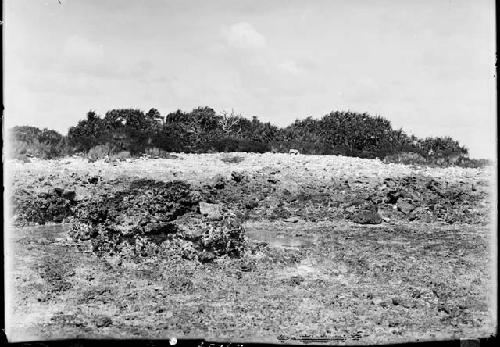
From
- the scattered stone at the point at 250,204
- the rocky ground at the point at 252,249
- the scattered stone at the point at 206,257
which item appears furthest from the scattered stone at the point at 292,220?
the scattered stone at the point at 206,257

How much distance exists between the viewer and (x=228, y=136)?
7645mm

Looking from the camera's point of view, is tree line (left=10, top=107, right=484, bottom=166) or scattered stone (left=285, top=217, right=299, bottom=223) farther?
scattered stone (left=285, top=217, right=299, bottom=223)

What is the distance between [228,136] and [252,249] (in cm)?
155

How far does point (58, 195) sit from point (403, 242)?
4458 millimetres

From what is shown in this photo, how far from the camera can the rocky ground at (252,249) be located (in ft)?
21.6

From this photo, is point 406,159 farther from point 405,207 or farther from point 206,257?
point 206,257

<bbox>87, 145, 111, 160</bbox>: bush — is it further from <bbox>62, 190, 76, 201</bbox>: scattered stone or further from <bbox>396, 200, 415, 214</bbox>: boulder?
<bbox>396, 200, 415, 214</bbox>: boulder

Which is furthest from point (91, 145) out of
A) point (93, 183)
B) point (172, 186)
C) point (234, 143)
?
point (234, 143)

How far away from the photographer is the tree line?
23.5 feet

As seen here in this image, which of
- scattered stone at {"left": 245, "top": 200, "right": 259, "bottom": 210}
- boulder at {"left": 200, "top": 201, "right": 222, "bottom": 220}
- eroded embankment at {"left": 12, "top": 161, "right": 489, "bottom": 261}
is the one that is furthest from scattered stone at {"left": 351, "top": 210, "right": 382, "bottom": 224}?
boulder at {"left": 200, "top": 201, "right": 222, "bottom": 220}

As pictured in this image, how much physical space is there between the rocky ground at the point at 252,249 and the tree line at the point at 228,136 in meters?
0.20

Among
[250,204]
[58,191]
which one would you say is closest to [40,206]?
[58,191]

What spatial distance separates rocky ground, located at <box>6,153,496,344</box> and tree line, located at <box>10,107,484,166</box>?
0.65ft

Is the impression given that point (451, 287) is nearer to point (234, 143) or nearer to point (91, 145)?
point (234, 143)
